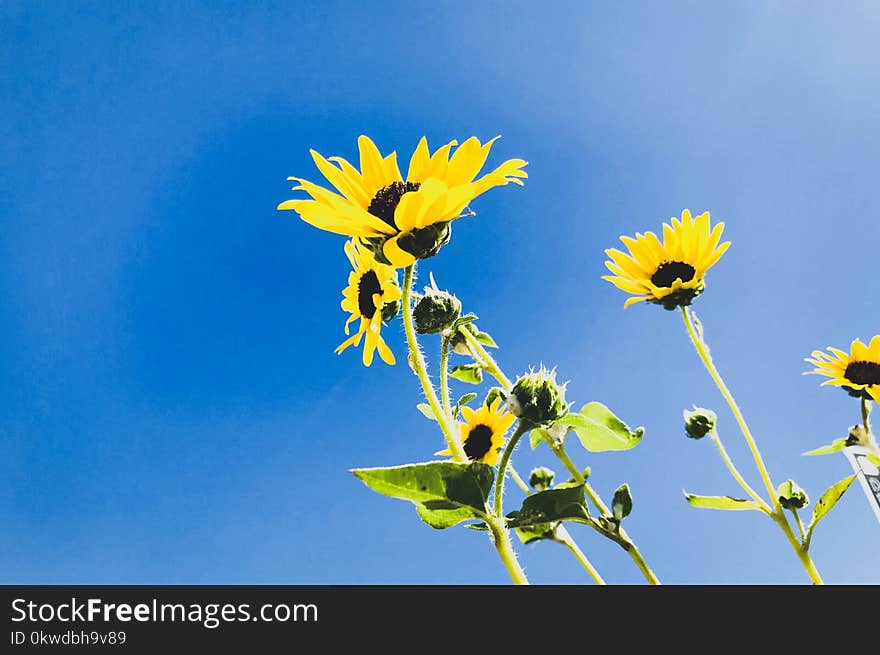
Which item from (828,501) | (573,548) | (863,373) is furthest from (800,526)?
(863,373)

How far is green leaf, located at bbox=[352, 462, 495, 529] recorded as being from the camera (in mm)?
638

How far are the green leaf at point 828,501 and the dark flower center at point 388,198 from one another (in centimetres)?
88

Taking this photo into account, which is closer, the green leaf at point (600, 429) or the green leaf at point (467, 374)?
the green leaf at point (600, 429)

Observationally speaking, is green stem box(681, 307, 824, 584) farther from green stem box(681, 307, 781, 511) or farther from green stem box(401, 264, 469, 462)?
green stem box(401, 264, 469, 462)

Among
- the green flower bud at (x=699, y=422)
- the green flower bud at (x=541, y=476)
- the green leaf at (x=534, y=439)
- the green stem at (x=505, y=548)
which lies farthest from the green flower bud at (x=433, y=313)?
the green flower bud at (x=699, y=422)

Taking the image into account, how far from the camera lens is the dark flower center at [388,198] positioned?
1012 millimetres

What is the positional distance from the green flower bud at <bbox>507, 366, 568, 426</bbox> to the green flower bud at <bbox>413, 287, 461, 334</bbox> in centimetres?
28

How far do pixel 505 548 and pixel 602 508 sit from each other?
0.30m

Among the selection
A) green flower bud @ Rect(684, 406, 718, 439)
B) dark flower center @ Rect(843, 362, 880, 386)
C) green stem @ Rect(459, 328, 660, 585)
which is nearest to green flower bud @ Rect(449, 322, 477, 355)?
green stem @ Rect(459, 328, 660, 585)

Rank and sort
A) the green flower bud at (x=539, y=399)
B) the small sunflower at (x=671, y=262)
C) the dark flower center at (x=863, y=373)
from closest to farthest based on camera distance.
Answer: the green flower bud at (x=539, y=399) < the small sunflower at (x=671, y=262) < the dark flower center at (x=863, y=373)

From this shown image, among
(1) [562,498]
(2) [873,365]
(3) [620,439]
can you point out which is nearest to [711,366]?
(3) [620,439]

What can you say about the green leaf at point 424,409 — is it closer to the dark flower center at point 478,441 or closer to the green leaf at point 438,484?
the green leaf at point 438,484

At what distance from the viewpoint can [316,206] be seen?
2.87 ft
